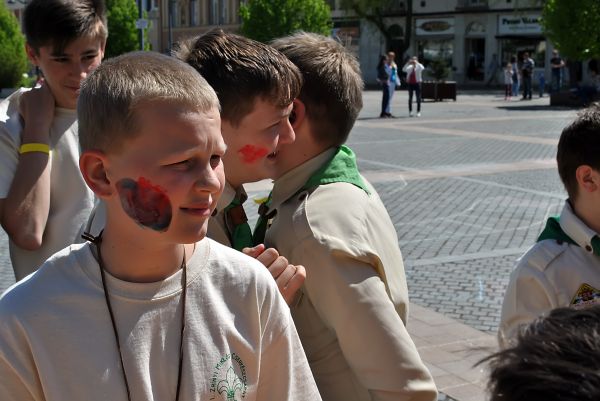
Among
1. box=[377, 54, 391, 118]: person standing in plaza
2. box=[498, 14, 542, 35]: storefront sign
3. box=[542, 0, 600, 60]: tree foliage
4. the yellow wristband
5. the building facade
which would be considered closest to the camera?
the yellow wristband

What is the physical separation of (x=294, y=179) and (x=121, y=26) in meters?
50.3

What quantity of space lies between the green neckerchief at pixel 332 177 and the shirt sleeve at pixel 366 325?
229mm

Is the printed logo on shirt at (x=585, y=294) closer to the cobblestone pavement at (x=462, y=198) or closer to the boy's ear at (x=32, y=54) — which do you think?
the cobblestone pavement at (x=462, y=198)

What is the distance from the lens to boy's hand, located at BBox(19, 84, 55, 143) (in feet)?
8.35

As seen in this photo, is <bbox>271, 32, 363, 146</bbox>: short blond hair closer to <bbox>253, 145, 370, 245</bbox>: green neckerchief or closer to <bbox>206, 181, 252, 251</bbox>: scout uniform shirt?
<bbox>253, 145, 370, 245</bbox>: green neckerchief

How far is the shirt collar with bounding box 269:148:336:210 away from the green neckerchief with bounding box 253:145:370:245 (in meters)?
0.01

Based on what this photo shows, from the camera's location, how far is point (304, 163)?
2.15 metres

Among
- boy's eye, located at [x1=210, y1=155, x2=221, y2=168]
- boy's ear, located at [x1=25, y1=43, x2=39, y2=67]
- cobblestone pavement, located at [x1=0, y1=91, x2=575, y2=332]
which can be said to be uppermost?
boy's ear, located at [x1=25, y1=43, x2=39, y2=67]

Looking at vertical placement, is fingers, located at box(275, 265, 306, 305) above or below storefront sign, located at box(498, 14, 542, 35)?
below

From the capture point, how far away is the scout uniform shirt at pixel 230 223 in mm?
2135

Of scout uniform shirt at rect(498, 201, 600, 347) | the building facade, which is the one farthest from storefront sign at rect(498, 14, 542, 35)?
scout uniform shirt at rect(498, 201, 600, 347)

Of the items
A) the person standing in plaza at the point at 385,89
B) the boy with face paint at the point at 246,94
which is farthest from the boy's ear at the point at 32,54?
the person standing in plaza at the point at 385,89

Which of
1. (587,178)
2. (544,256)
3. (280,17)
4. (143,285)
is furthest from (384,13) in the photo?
(143,285)

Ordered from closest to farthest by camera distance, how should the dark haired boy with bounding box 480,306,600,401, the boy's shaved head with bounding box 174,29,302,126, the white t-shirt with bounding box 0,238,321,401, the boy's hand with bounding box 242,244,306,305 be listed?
the dark haired boy with bounding box 480,306,600,401, the white t-shirt with bounding box 0,238,321,401, the boy's hand with bounding box 242,244,306,305, the boy's shaved head with bounding box 174,29,302,126
